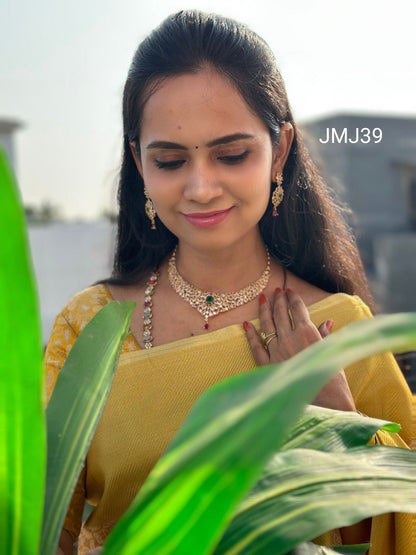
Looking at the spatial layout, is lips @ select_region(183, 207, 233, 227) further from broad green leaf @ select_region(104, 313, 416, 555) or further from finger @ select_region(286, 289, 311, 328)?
broad green leaf @ select_region(104, 313, 416, 555)

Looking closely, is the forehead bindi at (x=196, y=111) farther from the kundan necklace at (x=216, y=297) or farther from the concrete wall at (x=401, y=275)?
the concrete wall at (x=401, y=275)

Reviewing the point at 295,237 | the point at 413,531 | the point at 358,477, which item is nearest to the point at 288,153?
the point at 295,237

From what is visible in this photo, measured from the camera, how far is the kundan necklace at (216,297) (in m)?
1.24

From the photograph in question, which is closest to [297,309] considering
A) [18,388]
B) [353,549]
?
[353,549]

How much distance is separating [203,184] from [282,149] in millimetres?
287

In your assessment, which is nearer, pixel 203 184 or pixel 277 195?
pixel 203 184

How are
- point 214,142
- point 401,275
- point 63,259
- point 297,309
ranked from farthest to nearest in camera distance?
1. point 401,275
2. point 63,259
3. point 297,309
4. point 214,142

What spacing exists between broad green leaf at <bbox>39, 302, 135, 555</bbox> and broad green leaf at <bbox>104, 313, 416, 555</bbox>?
8 cm

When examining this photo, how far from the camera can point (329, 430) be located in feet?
1.49

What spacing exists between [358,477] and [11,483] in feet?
0.67

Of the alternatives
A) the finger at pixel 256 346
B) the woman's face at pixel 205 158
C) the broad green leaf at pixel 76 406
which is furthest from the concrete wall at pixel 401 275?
the broad green leaf at pixel 76 406

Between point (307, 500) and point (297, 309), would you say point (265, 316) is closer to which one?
point (297, 309)

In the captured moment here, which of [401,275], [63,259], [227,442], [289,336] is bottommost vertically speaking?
[401,275]

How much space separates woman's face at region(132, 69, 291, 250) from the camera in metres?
1.00
